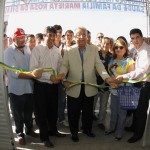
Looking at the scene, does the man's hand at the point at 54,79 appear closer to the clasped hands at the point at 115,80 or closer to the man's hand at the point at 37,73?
the man's hand at the point at 37,73

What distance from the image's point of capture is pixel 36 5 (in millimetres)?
8578

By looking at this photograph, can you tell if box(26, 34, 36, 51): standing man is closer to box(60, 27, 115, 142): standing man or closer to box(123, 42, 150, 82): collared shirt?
box(60, 27, 115, 142): standing man

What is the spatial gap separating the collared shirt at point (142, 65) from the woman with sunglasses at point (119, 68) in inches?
8.7

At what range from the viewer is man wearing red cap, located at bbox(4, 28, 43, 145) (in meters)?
4.21

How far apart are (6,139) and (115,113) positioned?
1915mm

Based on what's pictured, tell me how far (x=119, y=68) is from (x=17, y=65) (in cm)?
159

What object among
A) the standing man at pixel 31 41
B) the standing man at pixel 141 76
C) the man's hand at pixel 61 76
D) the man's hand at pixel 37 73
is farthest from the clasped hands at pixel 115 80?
the standing man at pixel 31 41

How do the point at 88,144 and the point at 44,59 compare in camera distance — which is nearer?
the point at 44,59

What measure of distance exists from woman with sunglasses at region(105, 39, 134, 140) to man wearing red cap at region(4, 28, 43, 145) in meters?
1.37

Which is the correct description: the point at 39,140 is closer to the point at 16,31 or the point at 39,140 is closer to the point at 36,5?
the point at 16,31

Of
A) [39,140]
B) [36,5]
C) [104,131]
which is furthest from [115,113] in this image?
[36,5]

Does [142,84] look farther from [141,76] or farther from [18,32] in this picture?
[18,32]

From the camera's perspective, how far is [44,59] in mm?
4254

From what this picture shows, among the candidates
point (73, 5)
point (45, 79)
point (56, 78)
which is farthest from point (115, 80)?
point (73, 5)
